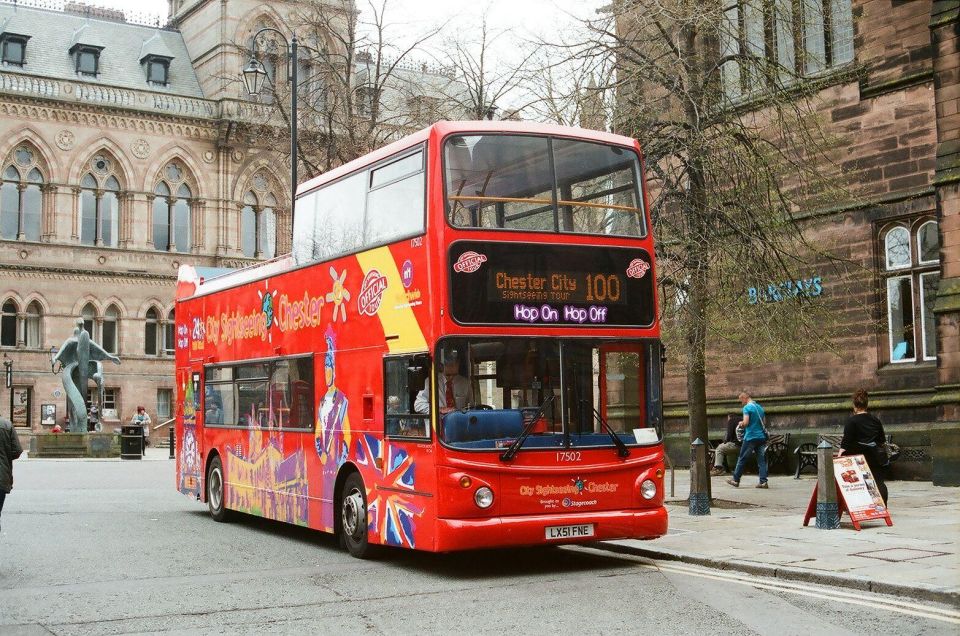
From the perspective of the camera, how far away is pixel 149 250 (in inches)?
2280

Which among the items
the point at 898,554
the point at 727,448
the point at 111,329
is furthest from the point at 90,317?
the point at 898,554

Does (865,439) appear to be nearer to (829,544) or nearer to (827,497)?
(827,497)

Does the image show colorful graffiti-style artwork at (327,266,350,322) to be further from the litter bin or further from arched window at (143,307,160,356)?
arched window at (143,307,160,356)

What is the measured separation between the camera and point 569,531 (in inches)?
449

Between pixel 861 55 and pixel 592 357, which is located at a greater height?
pixel 861 55

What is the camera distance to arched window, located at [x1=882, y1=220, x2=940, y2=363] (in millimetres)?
21328

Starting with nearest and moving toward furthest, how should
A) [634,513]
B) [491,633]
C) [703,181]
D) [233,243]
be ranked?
[491,633] < [634,513] < [703,181] < [233,243]

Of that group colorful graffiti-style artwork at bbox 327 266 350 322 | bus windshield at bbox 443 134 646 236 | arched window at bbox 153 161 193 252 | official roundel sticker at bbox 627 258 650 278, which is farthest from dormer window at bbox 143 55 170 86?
official roundel sticker at bbox 627 258 650 278

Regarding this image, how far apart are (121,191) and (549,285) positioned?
161 ft

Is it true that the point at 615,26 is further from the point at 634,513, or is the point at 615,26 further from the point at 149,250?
the point at 149,250

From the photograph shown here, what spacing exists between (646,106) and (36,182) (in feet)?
144

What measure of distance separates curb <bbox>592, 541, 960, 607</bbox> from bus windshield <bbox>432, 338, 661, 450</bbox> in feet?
4.22

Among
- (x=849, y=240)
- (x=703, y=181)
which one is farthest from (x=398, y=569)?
(x=849, y=240)

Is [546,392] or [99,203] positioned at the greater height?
[99,203]
